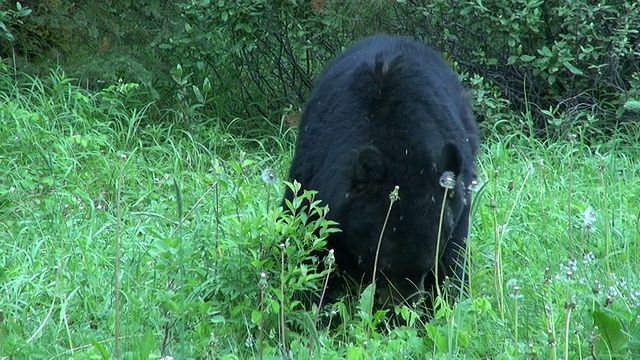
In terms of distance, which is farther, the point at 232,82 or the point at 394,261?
the point at 232,82

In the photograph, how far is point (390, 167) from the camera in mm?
4250

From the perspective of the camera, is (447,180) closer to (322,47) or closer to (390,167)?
(390,167)

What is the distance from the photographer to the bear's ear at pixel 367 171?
4172 mm

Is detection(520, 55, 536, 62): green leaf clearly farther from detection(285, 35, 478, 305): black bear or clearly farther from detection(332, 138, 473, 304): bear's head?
detection(332, 138, 473, 304): bear's head

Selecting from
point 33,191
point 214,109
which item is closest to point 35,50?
point 214,109

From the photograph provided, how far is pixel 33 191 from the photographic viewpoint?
646 centimetres

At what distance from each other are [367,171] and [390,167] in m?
0.11

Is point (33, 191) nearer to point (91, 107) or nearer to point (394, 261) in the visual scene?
point (91, 107)

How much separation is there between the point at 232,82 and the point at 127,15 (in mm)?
1142

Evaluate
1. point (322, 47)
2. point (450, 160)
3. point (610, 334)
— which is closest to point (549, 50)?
point (322, 47)

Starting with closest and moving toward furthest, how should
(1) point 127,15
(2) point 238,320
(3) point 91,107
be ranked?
(2) point 238,320 → (3) point 91,107 → (1) point 127,15

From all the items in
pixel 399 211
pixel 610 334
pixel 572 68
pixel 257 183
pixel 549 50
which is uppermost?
pixel 549 50

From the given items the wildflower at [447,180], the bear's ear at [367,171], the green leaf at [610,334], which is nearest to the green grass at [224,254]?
the green leaf at [610,334]

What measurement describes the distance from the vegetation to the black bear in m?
0.20
